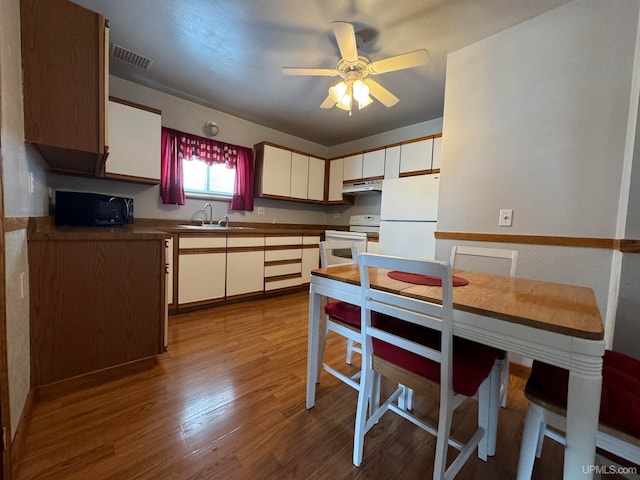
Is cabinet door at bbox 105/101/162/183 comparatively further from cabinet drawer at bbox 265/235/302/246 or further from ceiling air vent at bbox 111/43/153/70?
cabinet drawer at bbox 265/235/302/246

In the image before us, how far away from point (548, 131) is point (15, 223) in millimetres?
2866

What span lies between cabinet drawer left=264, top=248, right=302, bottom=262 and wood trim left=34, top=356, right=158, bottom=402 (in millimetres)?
1748

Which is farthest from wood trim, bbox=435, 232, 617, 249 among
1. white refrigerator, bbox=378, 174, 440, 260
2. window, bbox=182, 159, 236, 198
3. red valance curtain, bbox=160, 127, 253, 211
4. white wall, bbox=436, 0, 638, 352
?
window, bbox=182, 159, 236, 198

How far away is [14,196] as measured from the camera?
3.56ft

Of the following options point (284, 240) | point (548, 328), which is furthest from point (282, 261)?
point (548, 328)

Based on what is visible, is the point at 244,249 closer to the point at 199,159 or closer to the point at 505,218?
the point at 199,159

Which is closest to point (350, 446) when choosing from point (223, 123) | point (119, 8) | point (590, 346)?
point (590, 346)

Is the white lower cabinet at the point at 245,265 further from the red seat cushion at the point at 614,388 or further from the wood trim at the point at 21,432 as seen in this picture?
the red seat cushion at the point at 614,388

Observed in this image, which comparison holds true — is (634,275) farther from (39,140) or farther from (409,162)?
(39,140)

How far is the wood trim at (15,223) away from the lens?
36.6 inches

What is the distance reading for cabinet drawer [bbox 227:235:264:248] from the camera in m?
2.97

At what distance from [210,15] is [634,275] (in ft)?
9.77

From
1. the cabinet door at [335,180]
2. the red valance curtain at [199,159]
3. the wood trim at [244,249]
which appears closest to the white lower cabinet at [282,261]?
the wood trim at [244,249]

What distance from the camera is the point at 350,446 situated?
3.84ft
